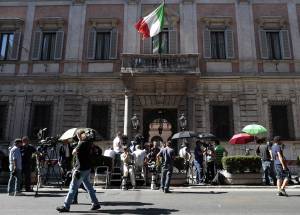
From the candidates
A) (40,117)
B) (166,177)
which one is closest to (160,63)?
(40,117)

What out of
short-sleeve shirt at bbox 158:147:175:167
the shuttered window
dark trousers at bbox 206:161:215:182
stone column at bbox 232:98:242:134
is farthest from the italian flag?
short-sleeve shirt at bbox 158:147:175:167

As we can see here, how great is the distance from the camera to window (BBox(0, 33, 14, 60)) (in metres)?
20.4

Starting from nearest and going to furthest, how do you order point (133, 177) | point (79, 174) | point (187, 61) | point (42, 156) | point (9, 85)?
1. point (79, 174)
2. point (133, 177)
3. point (42, 156)
4. point (187, 61)
5. point (9, 85)

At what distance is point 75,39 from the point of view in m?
20.3

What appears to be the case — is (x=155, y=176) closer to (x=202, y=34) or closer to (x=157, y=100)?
(x=157, y=100)

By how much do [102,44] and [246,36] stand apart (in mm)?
8695

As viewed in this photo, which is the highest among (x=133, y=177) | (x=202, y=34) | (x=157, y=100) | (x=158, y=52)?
(x=202, y=34)

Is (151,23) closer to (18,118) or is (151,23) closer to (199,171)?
(199,171)

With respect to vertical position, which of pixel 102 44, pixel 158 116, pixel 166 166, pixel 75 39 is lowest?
pixel 166 166

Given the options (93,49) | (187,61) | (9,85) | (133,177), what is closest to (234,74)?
(187,61)

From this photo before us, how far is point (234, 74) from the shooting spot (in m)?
19.2

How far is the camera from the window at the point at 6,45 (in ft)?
66.9

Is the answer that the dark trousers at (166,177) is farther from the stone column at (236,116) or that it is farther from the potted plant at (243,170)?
the stone column at (236,116)

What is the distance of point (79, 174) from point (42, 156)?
5962mm
